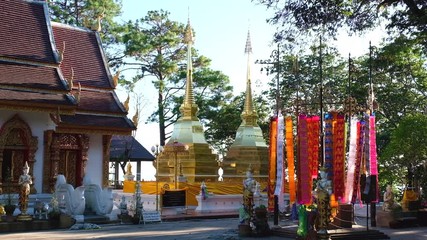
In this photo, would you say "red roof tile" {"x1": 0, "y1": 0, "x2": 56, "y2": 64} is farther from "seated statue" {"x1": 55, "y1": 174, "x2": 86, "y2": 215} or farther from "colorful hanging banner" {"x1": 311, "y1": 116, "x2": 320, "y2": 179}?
"colorful hanging banner" {"x1": 311, "y1": 116, "x2": 320, "y2": 179}

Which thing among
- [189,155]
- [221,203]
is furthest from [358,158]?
[189,155]

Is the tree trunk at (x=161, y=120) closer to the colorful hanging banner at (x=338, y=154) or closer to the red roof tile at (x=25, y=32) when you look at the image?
the red roof tile at (x=25, y=32)

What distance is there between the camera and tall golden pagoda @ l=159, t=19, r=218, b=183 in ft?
92.4

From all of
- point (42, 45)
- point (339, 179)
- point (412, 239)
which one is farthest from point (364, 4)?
point (42, 45)

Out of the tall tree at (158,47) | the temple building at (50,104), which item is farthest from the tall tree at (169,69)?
the temple building at (50,104)

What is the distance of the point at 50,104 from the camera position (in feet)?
61.4

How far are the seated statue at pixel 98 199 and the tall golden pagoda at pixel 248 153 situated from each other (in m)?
11.1

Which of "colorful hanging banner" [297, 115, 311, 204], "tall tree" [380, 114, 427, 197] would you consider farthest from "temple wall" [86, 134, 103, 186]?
"tall tree" [380, 114, 427, 197]

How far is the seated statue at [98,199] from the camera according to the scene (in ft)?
64.6

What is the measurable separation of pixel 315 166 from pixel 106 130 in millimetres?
7506

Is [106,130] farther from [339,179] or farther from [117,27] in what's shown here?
[117,27]

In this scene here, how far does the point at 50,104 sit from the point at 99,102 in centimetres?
318

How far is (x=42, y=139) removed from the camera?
772 inches

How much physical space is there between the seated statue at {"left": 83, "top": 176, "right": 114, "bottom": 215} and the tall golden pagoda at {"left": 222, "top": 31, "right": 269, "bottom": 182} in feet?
36.4
